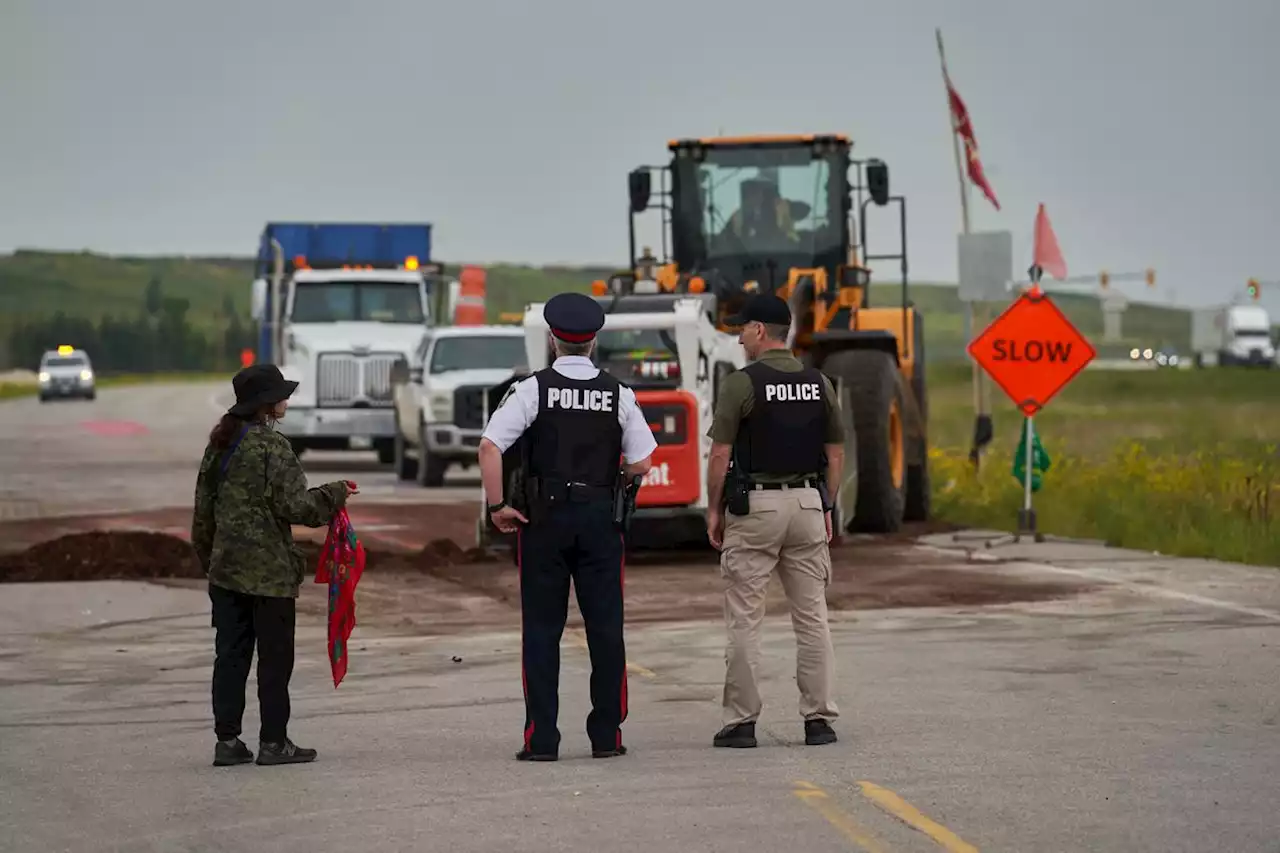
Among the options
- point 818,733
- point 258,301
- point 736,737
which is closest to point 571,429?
point 736,737

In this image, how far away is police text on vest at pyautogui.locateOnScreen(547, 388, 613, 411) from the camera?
1026 centimetres

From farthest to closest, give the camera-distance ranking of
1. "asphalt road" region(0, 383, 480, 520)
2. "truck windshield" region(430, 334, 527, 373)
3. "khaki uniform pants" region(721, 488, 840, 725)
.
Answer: "truck windshield" region(430, 334, 527, 373) < "asphalt road" region(0, 383, 480, 520) < "khaki uniform pants" region(721, 488, 840, 725)

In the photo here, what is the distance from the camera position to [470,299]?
3975 centimetres

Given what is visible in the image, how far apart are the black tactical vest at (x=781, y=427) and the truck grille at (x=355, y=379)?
2622cm

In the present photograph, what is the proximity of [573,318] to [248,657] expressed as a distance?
75.7 inches

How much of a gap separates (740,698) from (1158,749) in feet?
5.50

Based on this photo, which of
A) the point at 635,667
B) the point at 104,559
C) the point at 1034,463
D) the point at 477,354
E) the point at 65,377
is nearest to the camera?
the point at 635,667

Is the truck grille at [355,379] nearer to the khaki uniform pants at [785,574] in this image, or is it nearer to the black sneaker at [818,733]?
the khaki uniform pants at [785,574]

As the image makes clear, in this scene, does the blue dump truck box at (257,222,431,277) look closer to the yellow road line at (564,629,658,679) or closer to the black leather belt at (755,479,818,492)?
the yellow road line at (564,629,658,679)

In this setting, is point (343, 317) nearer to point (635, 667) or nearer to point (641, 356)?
point (641, 356)

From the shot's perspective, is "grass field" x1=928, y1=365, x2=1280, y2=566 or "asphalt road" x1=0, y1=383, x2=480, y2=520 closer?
"grass field" x1=928, y1=365, x2=1280, y2=566

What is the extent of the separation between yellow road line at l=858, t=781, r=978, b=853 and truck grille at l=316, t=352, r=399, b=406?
27.9 meters

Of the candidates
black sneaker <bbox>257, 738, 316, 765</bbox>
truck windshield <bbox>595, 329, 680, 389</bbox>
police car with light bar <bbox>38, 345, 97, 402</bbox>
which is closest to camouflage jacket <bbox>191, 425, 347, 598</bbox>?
black sneaker <bbox>257, 738, 316, 765</bbox>

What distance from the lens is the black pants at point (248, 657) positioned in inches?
405
